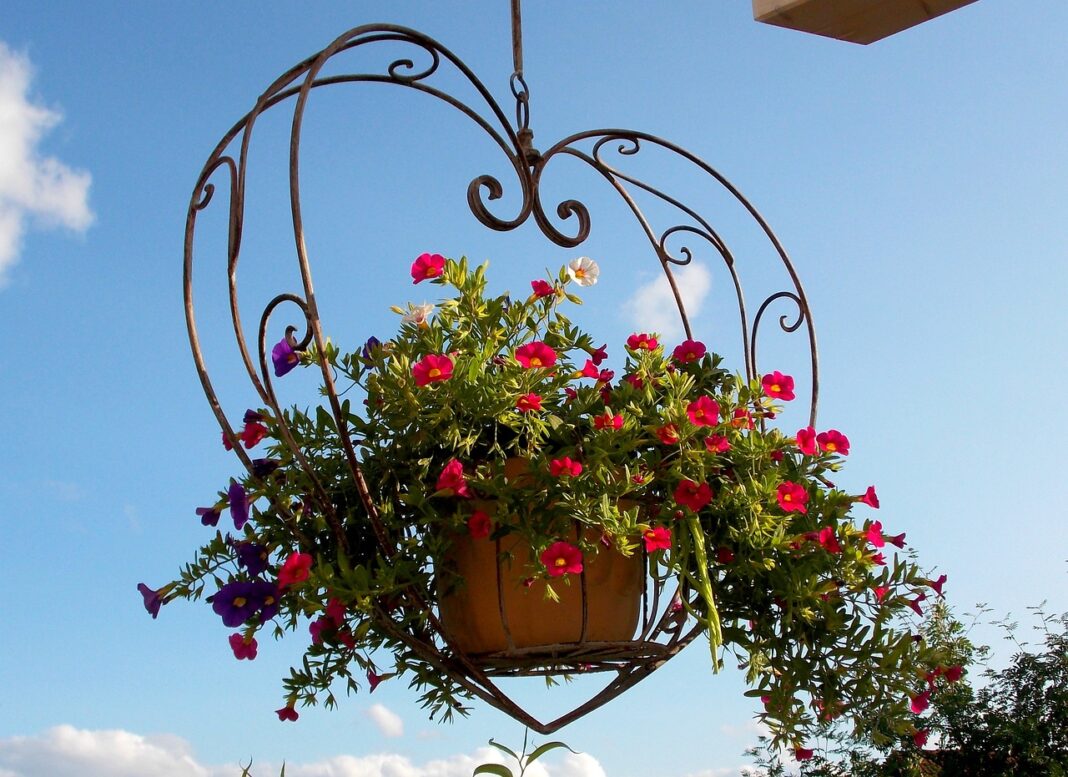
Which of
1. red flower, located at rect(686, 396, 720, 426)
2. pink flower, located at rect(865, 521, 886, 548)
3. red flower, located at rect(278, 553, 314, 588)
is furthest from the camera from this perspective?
pink flower, located at rect(865, 521, 886, 548)

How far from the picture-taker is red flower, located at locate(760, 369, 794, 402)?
67.3 inches

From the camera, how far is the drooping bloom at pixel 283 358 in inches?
61.0

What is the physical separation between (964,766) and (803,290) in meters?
2.38

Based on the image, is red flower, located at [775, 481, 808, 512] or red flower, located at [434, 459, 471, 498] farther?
red flower, located at [775, 481, 808, 512]

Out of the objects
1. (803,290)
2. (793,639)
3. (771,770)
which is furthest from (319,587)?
(771,770)

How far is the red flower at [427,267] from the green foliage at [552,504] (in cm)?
1

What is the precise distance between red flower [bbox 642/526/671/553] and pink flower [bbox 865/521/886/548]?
36 centimetres

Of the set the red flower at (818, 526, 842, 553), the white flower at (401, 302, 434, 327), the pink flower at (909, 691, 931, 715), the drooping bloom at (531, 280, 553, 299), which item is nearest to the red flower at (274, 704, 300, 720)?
the white flower at (401, 302, 434, 327)

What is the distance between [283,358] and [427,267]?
0.26m

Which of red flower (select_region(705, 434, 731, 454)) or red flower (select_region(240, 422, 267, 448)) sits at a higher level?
red flower (select_region(240, 422, 267, 448))

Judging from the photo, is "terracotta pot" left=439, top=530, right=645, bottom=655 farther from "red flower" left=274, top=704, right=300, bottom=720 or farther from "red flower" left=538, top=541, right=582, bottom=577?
"red flower" left=274, top=704, right=300, bottom=720

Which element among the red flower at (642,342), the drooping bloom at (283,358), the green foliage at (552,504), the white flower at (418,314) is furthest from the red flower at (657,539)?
the drooping bloom at (283,358)

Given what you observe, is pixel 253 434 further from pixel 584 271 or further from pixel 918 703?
pixel 918 703

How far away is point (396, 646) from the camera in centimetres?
157
